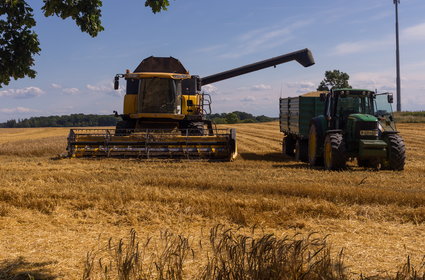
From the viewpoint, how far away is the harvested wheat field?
489cm

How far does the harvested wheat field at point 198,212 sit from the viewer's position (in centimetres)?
489

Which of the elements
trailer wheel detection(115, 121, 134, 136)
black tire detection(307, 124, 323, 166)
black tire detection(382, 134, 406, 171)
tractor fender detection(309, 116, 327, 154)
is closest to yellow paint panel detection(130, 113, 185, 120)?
trailer wheel detection(115, 121, 134, 136)

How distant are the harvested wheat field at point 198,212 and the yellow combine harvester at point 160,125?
325 centimetres

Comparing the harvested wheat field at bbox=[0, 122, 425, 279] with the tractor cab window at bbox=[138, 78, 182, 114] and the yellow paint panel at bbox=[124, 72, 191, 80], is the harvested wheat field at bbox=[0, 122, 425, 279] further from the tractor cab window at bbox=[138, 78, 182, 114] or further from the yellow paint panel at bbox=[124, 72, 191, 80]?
the yellow paint panel at bbox=[124, 72, 191, 80]

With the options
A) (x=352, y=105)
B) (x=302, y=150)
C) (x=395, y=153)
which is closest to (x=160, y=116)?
(x=302, y=150)

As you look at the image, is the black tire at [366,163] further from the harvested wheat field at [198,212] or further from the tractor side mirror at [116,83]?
the tractor side mirror at [116,83]

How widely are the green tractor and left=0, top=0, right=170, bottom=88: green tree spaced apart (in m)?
6.96

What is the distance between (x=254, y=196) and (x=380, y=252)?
2680 millimetres

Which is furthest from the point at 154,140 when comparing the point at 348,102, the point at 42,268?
the point at 42,268

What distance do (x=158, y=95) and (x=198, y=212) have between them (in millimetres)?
8920

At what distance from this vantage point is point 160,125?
15.5m

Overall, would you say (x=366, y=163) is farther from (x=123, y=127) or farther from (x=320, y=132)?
(x=123, y=127)

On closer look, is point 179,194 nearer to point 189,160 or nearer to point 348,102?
point 189,160

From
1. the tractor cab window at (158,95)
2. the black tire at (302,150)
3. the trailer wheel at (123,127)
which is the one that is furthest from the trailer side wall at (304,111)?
the trailer wheel at (123,127)
